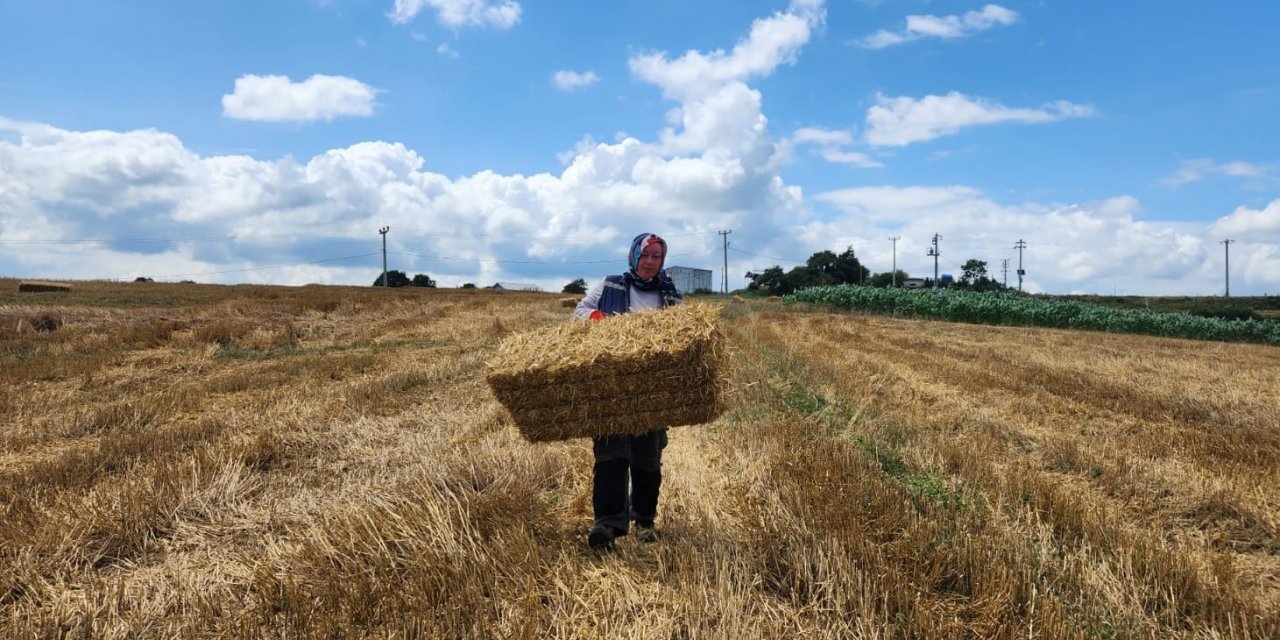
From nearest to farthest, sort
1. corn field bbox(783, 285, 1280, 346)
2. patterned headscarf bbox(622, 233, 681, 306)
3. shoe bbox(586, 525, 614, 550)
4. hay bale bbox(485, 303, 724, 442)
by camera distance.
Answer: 1. hay bale bbox(485, 303, 724, 442)
2. shoe bbox(586, 525, 614, 550)
3. patterned headscarf bbox(622, 233, 681, 306)
4. corn field bbox(783, 285, 1280, 346)

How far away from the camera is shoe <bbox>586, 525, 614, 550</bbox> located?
161 inches

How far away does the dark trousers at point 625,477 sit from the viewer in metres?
4.19

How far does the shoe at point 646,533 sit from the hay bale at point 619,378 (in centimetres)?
70

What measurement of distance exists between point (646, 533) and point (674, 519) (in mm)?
463

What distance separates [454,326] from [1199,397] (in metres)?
18.7

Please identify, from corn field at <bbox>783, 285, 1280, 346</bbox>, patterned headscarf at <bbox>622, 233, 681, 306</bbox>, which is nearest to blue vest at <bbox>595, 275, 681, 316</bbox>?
patterned headscarf at <bbox>622, 233, 681, 306</bbox>

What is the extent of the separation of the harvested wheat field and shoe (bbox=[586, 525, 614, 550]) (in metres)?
0.18

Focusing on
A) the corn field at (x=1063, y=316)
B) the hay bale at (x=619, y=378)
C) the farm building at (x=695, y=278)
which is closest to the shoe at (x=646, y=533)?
the hay bale at (x=619, y=378)

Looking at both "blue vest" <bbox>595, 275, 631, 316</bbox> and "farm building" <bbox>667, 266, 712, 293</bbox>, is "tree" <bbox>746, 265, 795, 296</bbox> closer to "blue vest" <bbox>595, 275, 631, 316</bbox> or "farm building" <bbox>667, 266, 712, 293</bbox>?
"farm building" <bbox>667, 266, 712, 293</bbox>

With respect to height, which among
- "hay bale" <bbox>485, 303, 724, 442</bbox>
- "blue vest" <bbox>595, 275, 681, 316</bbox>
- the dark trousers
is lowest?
the dark trousers

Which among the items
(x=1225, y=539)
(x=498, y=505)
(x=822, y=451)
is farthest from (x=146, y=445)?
(x=1225, y=539)

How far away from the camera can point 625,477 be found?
422 centimetres

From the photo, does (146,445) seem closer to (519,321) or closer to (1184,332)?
(519,321)

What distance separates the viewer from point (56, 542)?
4.41 meters
